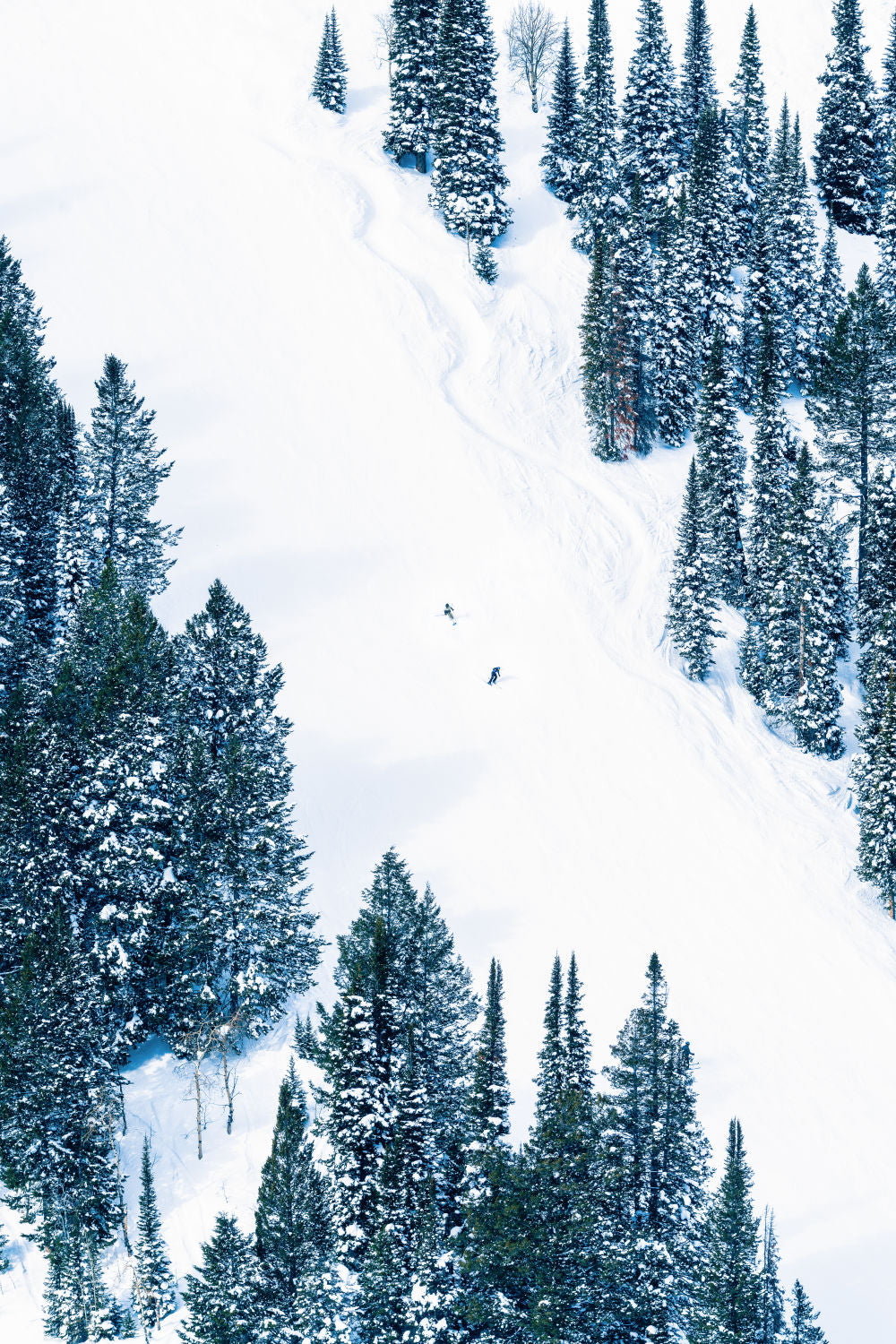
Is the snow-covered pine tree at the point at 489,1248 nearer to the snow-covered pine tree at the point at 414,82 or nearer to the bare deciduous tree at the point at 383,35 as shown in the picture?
the snow-covered pine tree at the point at 414,82

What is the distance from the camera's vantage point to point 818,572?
178 feet

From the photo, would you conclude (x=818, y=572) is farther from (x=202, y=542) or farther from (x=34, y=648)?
(x=34, y=648)

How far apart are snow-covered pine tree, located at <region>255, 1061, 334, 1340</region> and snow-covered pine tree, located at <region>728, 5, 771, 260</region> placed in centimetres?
6479

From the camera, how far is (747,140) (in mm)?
81938

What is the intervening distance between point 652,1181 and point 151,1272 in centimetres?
1217

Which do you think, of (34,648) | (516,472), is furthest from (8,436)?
(516,472)

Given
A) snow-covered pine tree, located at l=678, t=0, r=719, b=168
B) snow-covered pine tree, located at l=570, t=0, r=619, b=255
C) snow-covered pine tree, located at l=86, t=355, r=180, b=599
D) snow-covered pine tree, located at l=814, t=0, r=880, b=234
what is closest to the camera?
snow-covered pine tree, located at l=86, t=355, r=180, b=599

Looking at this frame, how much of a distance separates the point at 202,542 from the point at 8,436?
461 inches

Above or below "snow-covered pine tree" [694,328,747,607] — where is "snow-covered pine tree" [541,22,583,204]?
above

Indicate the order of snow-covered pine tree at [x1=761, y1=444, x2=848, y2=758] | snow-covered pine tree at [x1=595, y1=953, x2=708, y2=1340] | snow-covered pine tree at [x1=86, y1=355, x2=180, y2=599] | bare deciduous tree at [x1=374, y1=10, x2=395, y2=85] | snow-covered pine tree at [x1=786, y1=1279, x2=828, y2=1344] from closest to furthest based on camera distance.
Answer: snow-covered pine tree at [x1=595, y1=953, x2=708, y2=1340] → snow-covered pine tree at [x1=786, y1=1279, x2=828, y2=1344] → snow-covered pine tree at [x1=86, y1=355, x2=180, y2=599] → snow-covered pine tree at [x1=761, y1=444, x2=848, y2=758] → bare deciduous tree at [x1=374, y1=10, x2=395, y2=85]

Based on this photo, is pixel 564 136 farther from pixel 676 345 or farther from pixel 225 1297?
pixel 225 1297

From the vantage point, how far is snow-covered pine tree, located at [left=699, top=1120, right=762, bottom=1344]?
1035 inches

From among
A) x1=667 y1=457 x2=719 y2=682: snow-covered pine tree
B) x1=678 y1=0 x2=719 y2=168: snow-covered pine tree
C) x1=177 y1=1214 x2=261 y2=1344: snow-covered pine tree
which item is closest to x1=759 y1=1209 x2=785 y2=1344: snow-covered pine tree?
x1=177 y1=1214 x2=261 y2=1344: snow-covered pine tree

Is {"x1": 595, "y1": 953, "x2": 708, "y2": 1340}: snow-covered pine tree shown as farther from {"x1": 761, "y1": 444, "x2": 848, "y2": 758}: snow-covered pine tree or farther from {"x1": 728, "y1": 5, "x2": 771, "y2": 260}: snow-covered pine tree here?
{"x1": 728, "y1": 5, "x2": 771, "y2": 260}: snow-covered pine tree
